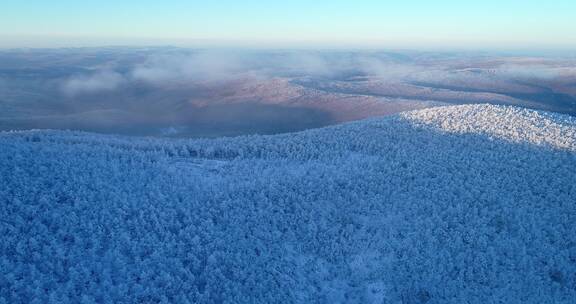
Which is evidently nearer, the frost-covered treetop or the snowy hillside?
the snowy hillside

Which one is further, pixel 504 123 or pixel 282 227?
pixel 504 123

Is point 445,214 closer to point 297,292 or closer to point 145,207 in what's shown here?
point 297,292

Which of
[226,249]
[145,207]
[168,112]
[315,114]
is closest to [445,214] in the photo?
[226,249]

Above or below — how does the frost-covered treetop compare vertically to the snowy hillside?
above

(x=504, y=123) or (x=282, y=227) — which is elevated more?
(x=504, y=123)

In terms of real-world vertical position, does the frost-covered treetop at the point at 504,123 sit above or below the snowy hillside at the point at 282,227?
above

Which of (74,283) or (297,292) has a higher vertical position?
(74,283)

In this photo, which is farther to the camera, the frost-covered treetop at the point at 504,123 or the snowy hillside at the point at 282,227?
the frost-covered treetop at the point at 504,123

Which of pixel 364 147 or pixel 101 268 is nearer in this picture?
pixel 101 268
